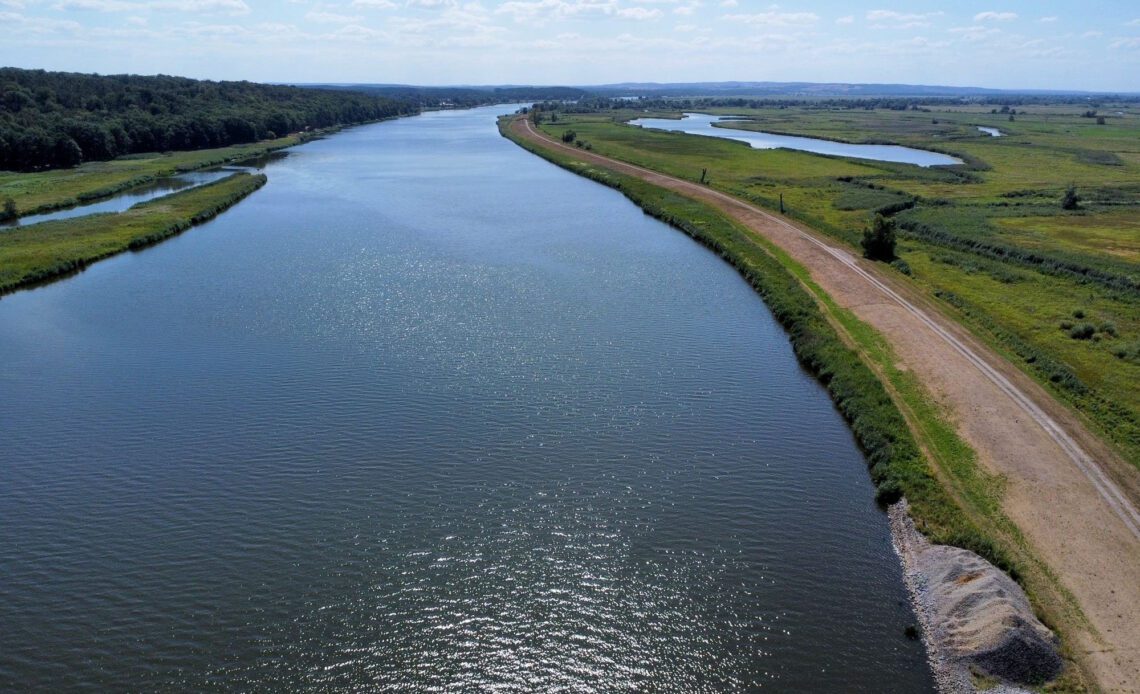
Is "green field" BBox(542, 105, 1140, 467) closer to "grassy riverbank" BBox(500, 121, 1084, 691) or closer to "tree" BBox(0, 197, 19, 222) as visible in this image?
"grassy riverbank" BBox(500, 121, 1084, 691)

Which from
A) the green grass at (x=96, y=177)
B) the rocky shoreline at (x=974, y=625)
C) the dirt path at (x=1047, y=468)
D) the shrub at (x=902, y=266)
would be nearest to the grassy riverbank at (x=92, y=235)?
the green grass at (x=96, y=177)

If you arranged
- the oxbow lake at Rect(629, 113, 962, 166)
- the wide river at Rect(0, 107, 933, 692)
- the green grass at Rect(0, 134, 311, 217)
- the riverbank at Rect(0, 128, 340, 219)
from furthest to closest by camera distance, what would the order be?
the oxbow lake at Rect(629, 113, 962, 166)
the green grass at Rect(0, 134, 311, 217)
the riverbank at Rect(0, 128, 340, 219)
the wide river at Rect(0, 107, 933, 692)

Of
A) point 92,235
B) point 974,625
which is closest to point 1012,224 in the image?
point 974,625

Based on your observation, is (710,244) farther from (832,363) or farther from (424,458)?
(424,458)

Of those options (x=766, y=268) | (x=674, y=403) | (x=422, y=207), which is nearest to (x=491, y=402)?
(x=674, y=403)

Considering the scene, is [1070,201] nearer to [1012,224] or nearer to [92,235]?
[1012,224]

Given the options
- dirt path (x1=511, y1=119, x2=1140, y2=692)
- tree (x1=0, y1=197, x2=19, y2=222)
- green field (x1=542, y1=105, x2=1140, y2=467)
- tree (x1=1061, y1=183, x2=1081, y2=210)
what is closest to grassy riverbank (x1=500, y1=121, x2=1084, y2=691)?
dirt path (x1=511, y1=119, x2=1140, y2=692)
